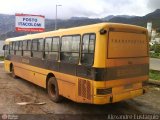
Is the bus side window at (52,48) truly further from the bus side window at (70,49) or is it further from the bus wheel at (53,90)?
the bus wheel at (53,90)

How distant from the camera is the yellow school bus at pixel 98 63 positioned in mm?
8266

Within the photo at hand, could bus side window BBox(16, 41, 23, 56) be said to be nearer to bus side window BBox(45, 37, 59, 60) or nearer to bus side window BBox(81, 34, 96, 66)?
bus side window BBox(45, 37, 59, 60)

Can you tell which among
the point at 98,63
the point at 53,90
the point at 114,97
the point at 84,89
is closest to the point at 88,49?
the point at 98,63

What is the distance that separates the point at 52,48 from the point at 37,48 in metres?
1.89

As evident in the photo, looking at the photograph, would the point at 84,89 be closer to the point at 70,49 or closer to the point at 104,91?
the point at 104,91

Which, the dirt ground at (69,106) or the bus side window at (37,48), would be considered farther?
the bus side window at (37,48)

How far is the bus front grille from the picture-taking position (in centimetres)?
848

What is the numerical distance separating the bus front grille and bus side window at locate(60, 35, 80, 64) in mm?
739

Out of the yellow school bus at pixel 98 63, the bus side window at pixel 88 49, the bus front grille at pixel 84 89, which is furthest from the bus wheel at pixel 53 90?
the bus side window at pixel 88 49

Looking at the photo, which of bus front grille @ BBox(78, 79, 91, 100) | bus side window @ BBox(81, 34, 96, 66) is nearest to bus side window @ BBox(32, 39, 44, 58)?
bus side window @ BBox(81, 34, 96, 66)

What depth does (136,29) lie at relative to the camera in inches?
364

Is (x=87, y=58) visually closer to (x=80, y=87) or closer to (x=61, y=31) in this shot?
(x=80, y=87)

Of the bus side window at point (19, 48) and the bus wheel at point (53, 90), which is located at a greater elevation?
the bus side window at point (19, 48)

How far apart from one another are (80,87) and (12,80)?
338 inches
